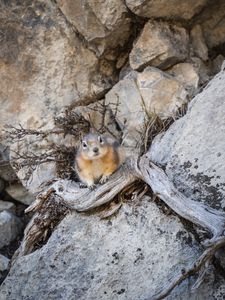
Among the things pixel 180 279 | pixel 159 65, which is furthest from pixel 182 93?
pixel 180 279

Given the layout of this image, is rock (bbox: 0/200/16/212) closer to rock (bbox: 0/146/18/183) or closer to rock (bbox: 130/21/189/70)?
rock (bbox: 0/146/18/183)

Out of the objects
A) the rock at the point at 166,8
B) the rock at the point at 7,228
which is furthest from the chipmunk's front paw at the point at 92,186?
the rock at the point at 166,8

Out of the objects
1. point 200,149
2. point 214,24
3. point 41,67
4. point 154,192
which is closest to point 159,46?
point 214,24

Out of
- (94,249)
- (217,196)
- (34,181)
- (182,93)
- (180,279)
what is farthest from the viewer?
(34,181)

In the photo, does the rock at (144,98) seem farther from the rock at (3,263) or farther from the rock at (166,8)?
the rock at (3,263)

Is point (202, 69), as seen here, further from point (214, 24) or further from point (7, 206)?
point (7, 206)

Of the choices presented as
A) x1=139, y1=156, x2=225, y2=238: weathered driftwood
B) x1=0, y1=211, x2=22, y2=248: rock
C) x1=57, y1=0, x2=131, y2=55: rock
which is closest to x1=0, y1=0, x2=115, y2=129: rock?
x1=57, y1=0, x2=131, y2=55: rock

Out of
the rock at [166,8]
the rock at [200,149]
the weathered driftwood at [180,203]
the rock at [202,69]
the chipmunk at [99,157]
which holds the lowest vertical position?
the rock at [202,69]

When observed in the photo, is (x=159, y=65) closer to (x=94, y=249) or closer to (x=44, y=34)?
(x=44, y=34)
